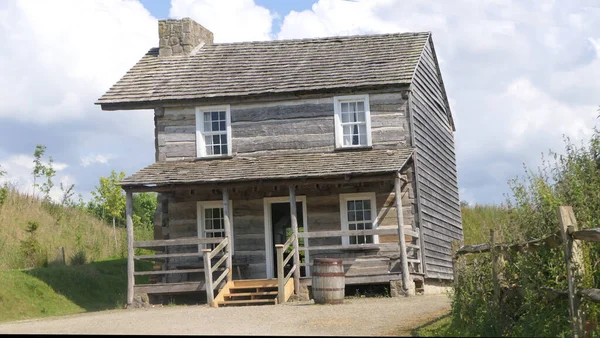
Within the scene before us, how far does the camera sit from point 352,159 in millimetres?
20547

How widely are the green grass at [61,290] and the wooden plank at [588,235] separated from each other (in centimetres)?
1334

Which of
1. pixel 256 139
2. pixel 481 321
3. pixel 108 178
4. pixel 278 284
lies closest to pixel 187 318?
pixel 278 284

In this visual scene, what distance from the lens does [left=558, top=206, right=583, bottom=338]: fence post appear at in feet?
34.2

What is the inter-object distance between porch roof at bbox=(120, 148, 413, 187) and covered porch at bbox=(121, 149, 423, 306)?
1.1 inches

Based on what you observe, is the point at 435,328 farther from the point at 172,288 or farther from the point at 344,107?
the point at 344,107

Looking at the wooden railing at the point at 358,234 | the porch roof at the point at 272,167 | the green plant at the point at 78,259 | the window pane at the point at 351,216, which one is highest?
the porch roof at the point at 272,167

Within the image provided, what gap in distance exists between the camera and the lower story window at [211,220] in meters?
21.9

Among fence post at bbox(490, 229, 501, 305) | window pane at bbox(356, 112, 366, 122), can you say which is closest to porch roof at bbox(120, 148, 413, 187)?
window pane at bbox(356, 112, 366, 122)

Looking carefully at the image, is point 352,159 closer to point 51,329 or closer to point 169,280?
point 169,280

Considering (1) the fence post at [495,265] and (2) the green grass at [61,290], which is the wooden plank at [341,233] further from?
(1) the fence post at [495,265]

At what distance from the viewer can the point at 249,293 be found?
19.4m

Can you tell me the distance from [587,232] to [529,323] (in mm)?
1629

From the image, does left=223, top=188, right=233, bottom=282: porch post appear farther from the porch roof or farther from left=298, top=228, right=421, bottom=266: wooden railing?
left=298, top=228, right=421, bottom=266: wooden railing

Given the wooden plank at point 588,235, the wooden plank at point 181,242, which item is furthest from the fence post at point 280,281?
the wooden plank at point 588,235
